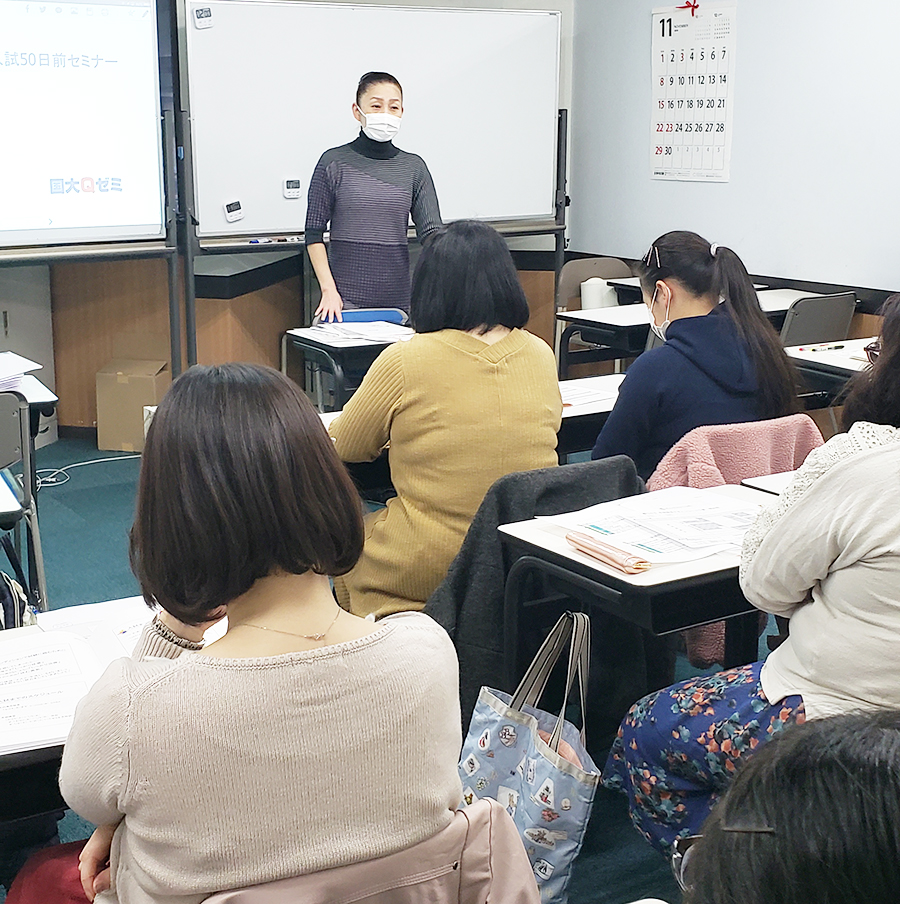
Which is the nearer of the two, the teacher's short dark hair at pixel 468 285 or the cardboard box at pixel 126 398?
the teacher's short dark hair at pixel 468 285

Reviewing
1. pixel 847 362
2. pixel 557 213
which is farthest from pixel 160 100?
pixel 847 362

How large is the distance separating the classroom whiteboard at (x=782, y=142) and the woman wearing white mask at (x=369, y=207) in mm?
1712

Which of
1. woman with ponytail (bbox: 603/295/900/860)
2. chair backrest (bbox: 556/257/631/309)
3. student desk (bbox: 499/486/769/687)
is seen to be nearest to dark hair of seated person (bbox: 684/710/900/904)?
woman with ponytail (bbox: 603/295/900/860)

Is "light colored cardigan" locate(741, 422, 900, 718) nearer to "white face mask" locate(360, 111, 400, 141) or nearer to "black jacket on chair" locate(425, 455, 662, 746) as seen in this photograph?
"black jacket on chair" locate(425, 455, 662, 746)

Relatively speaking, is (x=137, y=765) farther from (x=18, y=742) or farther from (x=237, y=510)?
(x=18, y=742)

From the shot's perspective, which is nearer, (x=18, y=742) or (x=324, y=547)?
(x=324, y=547)

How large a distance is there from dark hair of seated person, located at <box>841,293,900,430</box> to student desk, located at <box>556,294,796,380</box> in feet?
9.87

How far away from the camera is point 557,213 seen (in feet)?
20.6

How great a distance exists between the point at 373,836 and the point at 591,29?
614 centimetres

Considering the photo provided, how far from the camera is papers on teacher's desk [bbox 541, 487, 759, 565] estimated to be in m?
1.99

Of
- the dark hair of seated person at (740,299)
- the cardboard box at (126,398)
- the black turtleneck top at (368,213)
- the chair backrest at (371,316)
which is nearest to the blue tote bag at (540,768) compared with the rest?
the dark hair of seated person at (740,299)

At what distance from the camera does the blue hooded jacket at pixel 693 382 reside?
2650mm

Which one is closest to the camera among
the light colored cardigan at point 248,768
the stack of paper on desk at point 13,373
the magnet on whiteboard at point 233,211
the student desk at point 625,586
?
the light colored cardigan at point 248,768

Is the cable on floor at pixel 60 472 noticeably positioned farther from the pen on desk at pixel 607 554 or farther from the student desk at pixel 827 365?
the pen on desk at pixel 607 554
